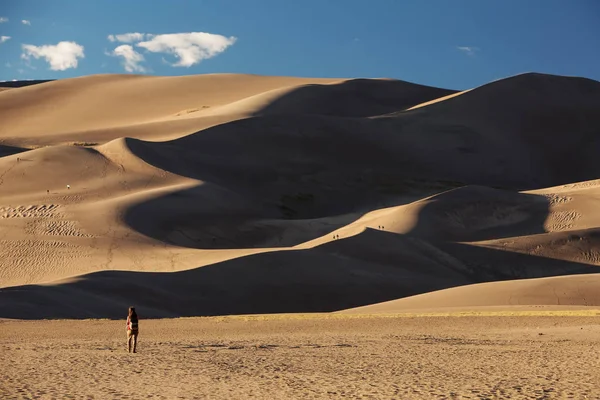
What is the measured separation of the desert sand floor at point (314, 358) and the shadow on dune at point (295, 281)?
372 centimetres

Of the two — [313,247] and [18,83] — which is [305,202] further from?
[18,83]

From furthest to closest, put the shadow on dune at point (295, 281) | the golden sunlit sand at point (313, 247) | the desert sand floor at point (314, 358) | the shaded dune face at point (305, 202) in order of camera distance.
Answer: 1. the shaded dune face at point (305, 202)
2. the shadow on dune at point (295, 281)
3. the golden sunlit sand at point (313, 247)
4. the desert sand floor at point (314, 358)

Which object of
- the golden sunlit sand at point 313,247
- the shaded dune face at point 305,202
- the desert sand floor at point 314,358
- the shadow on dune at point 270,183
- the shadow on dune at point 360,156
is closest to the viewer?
the desert sand floor at point 314,358

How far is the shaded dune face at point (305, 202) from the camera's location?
119 feet

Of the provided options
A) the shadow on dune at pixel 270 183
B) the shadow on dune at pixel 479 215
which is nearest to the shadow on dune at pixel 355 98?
the shadow on dune at pixel 270 183

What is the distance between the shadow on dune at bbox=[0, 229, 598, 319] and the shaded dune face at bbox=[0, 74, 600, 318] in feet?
0.31

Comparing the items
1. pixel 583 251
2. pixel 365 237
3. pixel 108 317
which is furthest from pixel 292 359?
pixel 583 251

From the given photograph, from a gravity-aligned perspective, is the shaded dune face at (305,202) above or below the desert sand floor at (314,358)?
above

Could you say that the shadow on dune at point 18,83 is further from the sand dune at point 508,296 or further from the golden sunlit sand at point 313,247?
the sand dune at point 508,296

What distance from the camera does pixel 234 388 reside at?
14.3m

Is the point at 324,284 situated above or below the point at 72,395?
above

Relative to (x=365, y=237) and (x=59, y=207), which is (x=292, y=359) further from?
(x=59, y=207)

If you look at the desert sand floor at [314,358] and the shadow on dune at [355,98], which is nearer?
the desert sand floor at [314,358]

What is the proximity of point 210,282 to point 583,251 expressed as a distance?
2004 cm
